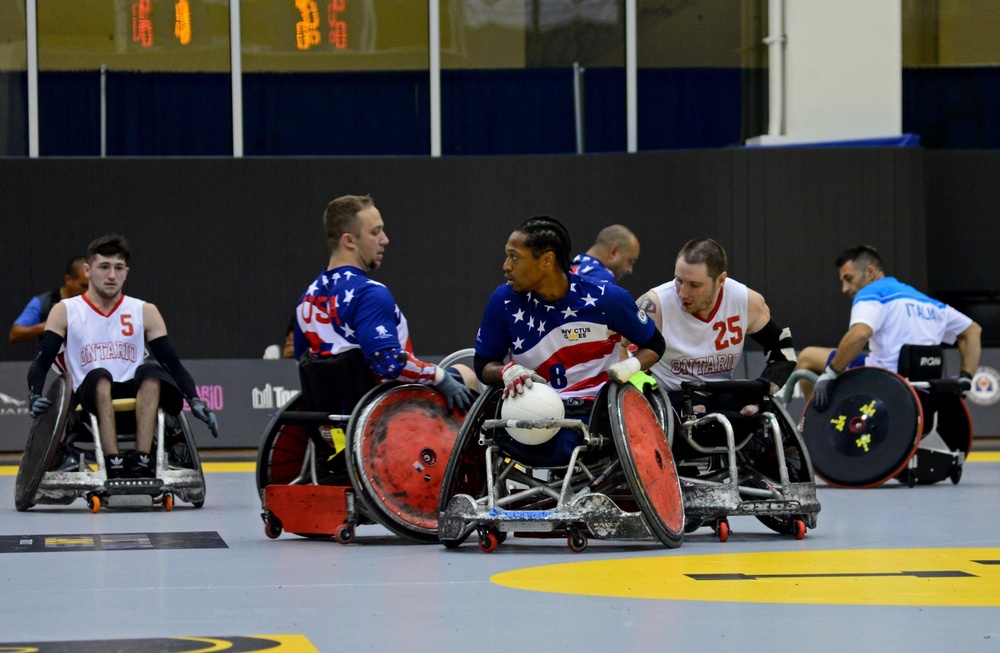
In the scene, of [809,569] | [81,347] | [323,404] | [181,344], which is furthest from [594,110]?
[809,569]

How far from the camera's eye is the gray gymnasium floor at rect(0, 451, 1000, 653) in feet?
15.5

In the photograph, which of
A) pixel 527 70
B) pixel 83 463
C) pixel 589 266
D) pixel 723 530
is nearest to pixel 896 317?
pixel 589 266

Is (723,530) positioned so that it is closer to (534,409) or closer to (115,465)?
(534,409)

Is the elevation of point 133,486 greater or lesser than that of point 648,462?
lesser

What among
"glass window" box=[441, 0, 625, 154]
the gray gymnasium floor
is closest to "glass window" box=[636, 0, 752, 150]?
"glass window" box=[441, 0, 625, 154]

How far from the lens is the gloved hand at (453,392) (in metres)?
7.91

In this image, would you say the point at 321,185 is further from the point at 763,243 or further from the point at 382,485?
the point at 382,485

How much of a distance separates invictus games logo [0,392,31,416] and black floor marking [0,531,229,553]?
7782 millimetres

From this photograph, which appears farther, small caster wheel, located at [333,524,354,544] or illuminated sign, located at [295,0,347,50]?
illuminated sign, located at [295,0,347,50]

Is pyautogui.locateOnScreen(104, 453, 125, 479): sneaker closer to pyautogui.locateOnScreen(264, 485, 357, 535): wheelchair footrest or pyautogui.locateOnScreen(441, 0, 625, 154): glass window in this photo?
pyautogui.locateOnScreen(264, 485, 357, 535): wheelchair footrest

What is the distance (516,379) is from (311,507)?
57.6 inches

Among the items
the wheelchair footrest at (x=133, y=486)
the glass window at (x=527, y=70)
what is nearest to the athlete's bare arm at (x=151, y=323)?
the wheelchair footrest at (x=133, y=486)

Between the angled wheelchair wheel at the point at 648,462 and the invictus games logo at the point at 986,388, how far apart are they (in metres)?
9.96

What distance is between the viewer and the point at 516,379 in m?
7.06
